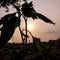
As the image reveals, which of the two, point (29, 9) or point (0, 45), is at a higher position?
point (29, 9)

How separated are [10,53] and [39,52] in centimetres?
199

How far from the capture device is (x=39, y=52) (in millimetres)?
10031

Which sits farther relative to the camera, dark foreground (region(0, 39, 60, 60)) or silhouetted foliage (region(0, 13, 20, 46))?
dark foreground (region(0, 39, 60, 60))

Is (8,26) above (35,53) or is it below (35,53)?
above

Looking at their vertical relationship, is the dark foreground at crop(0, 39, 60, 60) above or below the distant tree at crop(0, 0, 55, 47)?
below

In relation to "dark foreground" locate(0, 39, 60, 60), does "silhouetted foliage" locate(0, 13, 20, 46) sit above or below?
above

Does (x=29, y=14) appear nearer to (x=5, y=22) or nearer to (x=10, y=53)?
(x=5, y=22)

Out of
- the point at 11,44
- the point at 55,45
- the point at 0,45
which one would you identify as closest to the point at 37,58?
the point at 0,45

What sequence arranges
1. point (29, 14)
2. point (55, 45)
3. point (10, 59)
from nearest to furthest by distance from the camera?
point (29, 14) → point (10, 59) → point (55, 45)

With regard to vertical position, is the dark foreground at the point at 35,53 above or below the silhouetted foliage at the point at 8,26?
below

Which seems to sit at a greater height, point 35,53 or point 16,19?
point 16,19

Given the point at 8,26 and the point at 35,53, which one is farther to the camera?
the point at 35,53

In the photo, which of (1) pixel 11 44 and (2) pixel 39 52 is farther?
(1) pixel 11 44

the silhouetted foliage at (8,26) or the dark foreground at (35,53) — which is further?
the dark foreground at (35,53)
